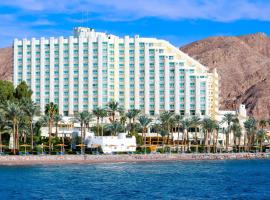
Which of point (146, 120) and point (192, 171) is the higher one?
point (146, 120)

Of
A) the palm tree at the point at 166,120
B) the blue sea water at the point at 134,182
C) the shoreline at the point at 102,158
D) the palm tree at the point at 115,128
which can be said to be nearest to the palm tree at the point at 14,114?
the shoreline at the point at 102,158

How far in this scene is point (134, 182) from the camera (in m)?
105

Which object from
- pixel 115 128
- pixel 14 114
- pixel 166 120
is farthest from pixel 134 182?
pixel 166 120

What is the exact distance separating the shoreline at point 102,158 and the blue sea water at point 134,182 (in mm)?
6374

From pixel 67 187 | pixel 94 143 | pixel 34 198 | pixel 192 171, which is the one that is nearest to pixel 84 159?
pixel 94 143

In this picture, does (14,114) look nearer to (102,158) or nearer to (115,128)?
(102,158)

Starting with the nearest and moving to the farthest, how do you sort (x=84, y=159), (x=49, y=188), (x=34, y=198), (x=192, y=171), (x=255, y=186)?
(x=34, y=198)
(x=49, y=188)
(x=255, y=186)
(x=192, y=171)
(x=84, y=159)

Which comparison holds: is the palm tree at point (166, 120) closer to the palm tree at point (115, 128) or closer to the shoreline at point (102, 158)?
the palm tree at point (115, 128)

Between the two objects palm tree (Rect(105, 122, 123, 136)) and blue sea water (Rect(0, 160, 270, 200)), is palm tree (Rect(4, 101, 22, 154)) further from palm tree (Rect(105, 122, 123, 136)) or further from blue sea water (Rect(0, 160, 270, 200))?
palm tree (Rect(105, 122, 123, 136))

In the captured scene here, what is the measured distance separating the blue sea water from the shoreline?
6.37 meters

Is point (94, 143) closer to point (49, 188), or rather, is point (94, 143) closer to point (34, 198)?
point (49, 188)

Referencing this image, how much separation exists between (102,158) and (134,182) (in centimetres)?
4650

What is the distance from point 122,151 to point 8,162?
113 feet

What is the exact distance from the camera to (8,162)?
139m
